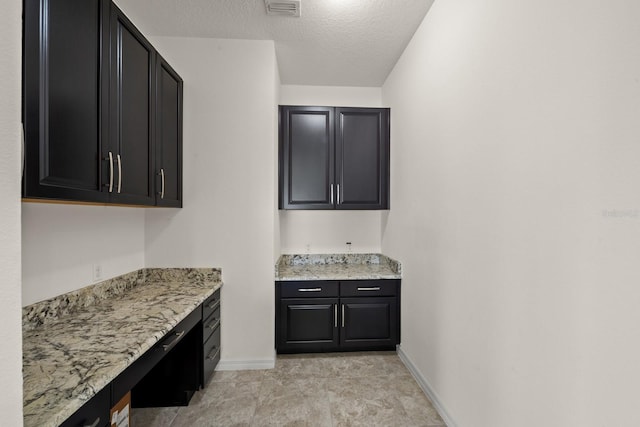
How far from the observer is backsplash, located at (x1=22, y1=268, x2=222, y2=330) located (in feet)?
5.08

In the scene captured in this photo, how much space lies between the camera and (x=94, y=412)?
1073 millimetres

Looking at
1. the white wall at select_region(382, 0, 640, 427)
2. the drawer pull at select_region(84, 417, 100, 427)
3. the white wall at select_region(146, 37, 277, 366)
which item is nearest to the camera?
the white wall at select_region(382, 0, 640, 427)

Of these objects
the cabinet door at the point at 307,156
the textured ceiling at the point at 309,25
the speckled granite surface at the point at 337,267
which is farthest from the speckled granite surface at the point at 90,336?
the textured ceiling at the point at 309,25

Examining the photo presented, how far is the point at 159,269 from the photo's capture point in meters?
2.61

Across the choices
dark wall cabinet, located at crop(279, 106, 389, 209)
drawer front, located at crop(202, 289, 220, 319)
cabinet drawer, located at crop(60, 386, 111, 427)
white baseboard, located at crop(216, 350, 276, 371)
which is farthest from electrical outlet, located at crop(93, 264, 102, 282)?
dark wall cabinet, located at crop(279, 106, 389, 209)

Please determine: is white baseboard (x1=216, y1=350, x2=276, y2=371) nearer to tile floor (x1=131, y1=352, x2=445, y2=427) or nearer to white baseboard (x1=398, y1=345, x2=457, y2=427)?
tile floor (x1=131, y1=352, x2=445, y2=427)

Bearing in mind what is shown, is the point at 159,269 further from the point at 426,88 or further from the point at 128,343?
the point at 426,88

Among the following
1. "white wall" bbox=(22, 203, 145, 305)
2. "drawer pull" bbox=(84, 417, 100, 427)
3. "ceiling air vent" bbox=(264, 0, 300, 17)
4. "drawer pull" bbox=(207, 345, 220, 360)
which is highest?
"ceiling air vent" bbox=(264, 0, 300, 17)

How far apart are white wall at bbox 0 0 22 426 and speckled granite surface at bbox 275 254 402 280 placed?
2.19 metres

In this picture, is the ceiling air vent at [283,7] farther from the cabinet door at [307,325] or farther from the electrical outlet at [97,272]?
the cabinet door at [307,325]

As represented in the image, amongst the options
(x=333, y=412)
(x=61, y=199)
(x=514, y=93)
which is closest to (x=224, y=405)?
(x=333, y=412)

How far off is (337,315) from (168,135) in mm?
2165

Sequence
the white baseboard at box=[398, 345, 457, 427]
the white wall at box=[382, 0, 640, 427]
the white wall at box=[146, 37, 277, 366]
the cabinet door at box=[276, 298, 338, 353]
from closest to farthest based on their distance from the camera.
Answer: the white wall at box=[382, 0, 640, 427] → the white baseboard at box=[398, 345, 457, 427] → the white wall at box=[146, 37, 277, 366] → the cabinet door at box=[276, 298, 338, 353]

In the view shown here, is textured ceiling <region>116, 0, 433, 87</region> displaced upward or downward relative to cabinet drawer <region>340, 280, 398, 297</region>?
upward
